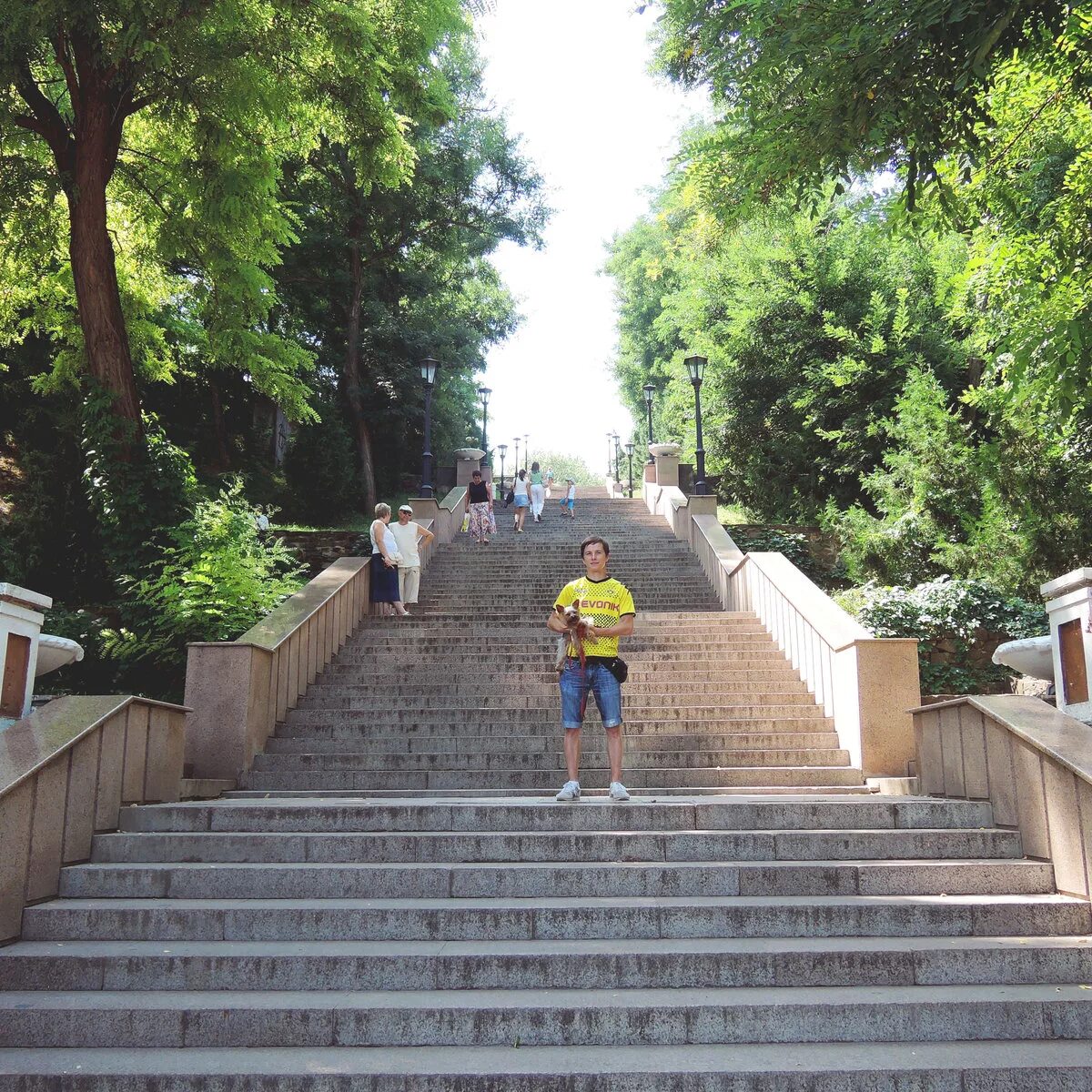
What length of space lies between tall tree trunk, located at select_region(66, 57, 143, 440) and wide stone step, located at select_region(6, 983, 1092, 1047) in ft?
38.2

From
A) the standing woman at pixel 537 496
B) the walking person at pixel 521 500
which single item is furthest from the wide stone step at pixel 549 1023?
the standing woman at pixel 537 496

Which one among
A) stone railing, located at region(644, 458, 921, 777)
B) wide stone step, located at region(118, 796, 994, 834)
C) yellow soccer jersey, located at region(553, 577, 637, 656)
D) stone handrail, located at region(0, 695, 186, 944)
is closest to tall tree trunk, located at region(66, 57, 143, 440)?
stone handrail, located at region(0, 695, 186, 944)

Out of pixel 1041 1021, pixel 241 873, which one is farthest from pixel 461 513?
pixel 1041 1021

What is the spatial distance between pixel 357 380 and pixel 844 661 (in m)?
23.2

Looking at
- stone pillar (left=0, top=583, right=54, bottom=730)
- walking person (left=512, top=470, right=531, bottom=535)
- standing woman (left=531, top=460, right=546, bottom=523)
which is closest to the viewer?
stone pillar (left=0, top=583, right=54, bottom=730)

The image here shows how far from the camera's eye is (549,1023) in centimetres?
372

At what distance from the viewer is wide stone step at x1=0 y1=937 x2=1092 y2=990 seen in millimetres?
4059

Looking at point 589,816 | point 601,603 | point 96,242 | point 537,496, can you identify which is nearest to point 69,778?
point 589,816

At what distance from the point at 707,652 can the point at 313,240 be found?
22.1 meters

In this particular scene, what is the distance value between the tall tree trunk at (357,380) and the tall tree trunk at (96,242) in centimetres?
1430

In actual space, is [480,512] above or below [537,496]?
below

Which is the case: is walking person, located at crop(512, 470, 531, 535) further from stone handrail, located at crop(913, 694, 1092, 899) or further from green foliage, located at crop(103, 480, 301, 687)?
stone handrail, located at crop(913, 694, 1092, 899)

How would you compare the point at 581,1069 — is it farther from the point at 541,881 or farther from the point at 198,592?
the point at 198,592

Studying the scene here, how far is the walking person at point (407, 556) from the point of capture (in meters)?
12.6
